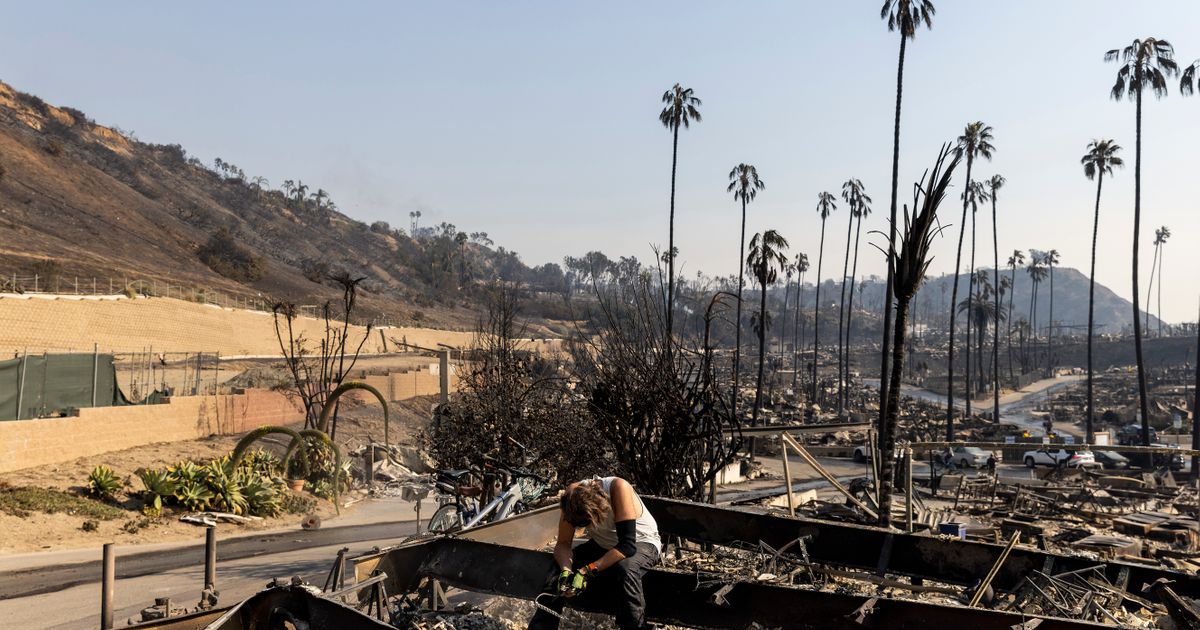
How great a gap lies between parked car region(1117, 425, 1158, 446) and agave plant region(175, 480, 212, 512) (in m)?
49.2

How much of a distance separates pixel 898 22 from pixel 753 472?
2086 centimetres

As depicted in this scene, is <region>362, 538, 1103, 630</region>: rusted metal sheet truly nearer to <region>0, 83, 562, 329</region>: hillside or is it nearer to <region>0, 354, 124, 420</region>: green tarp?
Answer: <region>0, 354, 124, 420</region>: green tarp

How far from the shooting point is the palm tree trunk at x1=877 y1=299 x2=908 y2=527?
36.1 ft

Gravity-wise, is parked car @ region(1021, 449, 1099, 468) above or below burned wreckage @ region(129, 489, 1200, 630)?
below

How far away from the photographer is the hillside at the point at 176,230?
61938mm

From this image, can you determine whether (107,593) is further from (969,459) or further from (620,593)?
(969,459)

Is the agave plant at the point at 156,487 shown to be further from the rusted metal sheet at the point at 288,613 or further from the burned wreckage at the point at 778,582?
the rusted metal sheet at the point at 288,613

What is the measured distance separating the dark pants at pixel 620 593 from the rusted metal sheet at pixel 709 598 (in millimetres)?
101

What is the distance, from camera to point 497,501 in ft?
28.3

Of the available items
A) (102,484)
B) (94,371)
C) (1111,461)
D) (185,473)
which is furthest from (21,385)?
(1111,461)

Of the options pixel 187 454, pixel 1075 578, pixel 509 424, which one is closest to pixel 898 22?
pixel 509 424

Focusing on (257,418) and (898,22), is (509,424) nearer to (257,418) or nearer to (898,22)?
(257,418)

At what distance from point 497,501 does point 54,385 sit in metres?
18.7

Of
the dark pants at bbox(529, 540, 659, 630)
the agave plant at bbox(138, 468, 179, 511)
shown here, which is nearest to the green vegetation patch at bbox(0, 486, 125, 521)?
the agave plant at bbox(138, 468, 179, 511)
